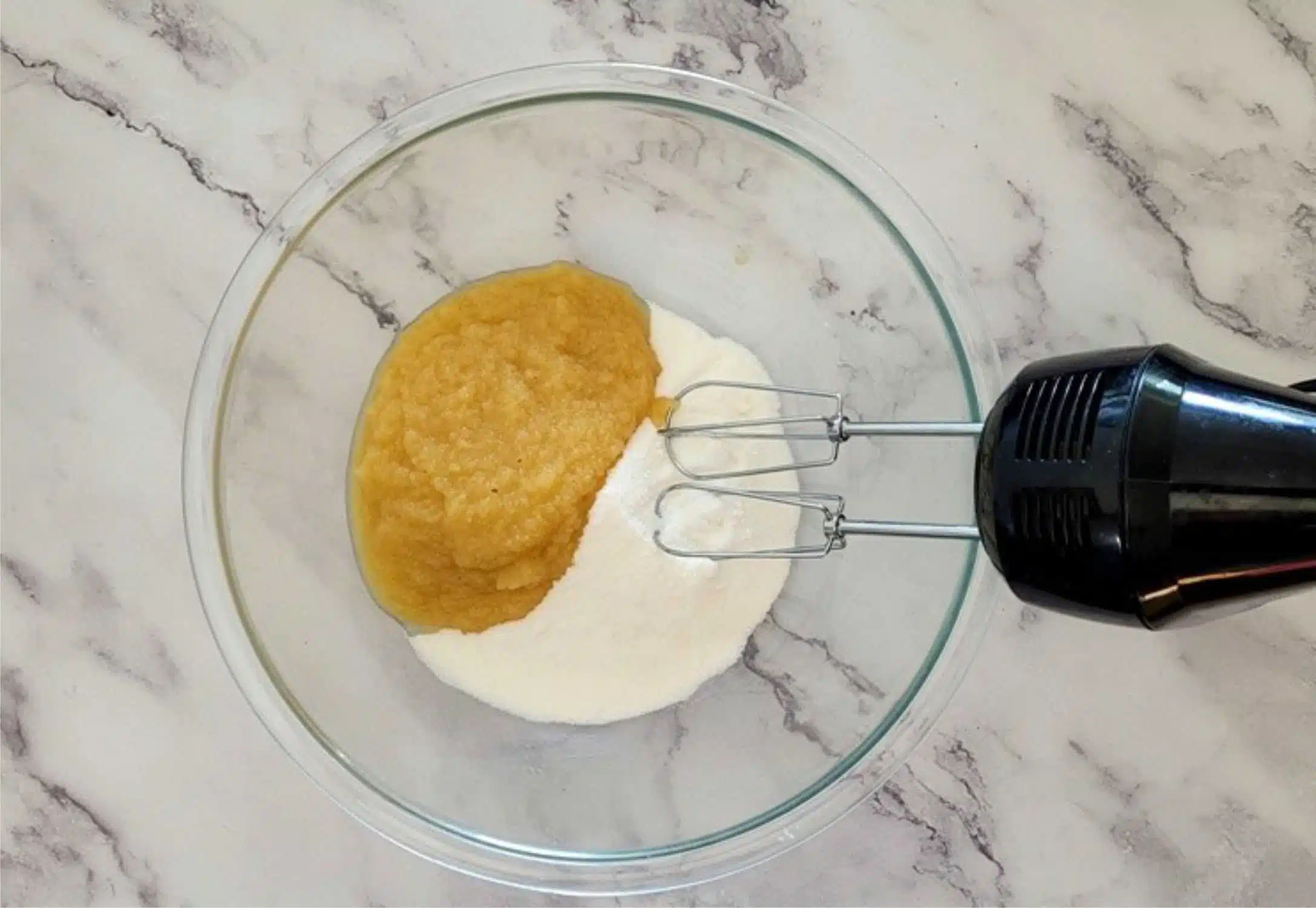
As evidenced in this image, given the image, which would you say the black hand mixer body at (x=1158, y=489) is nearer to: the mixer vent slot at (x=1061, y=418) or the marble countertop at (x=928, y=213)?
the mixer vent slot at (x=1061, y=418)

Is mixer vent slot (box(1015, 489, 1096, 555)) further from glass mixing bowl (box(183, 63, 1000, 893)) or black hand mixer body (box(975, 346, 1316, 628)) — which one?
glass mixing bowl (box(183, 63, 1000, 893))

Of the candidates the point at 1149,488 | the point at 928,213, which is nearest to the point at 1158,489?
the point at 1149,488

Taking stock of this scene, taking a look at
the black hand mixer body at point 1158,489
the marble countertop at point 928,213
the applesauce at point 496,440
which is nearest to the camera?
the black hand mixer body at point 1158,489

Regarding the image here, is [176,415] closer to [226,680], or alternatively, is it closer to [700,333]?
[226,680]

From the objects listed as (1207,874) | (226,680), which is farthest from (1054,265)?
(226,680)

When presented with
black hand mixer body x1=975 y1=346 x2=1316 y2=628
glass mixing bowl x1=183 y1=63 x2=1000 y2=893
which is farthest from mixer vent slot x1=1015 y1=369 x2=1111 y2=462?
glass mixing bowl x1=183 y1=63 x2=1000 y2=893

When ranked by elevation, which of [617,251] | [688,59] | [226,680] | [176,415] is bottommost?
[226,680]

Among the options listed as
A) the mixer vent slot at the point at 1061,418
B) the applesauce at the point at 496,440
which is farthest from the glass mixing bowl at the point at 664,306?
the mixer vent slot at the point at 1061,418
